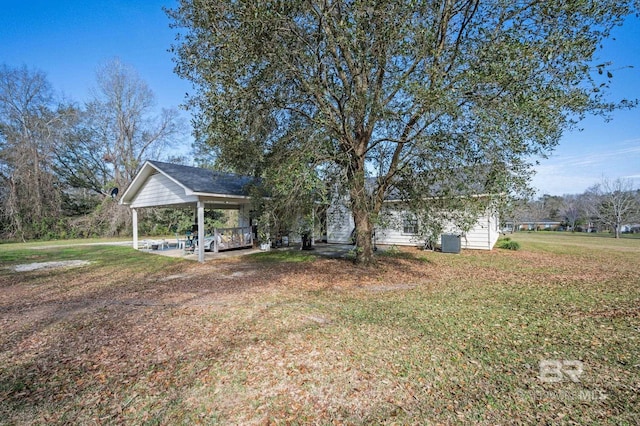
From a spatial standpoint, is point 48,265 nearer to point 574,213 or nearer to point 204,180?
point 204,180

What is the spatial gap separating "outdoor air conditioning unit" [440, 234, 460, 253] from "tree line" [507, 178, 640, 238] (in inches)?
118

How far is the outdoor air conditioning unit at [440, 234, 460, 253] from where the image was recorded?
1414 centimetres

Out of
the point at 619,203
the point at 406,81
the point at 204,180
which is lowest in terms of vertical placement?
the point at 619,203

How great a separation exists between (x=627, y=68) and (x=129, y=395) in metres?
9.46

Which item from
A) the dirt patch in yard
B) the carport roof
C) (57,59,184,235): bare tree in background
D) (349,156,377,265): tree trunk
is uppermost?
(57,59,184,235): bare tree in background

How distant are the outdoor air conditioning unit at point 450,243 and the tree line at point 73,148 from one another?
983 inches

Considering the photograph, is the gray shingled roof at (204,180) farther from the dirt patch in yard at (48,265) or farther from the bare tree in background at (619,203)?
the bare tree in background at (619,203)

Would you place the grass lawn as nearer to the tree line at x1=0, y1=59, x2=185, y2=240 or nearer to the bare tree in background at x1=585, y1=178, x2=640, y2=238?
the tree line at x1=0, y1=59, x2=185, y2=240

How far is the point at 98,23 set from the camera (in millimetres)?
11992

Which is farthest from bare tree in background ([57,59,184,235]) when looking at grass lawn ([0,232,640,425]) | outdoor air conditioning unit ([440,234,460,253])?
outdoor air conditioning unit ([440,234,460,253])

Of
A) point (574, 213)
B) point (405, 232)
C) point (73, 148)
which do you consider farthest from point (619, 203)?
point (73, 148)

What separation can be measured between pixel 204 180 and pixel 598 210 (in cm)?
4556

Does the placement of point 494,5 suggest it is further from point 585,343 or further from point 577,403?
point 577,403

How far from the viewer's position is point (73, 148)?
93.2ft
